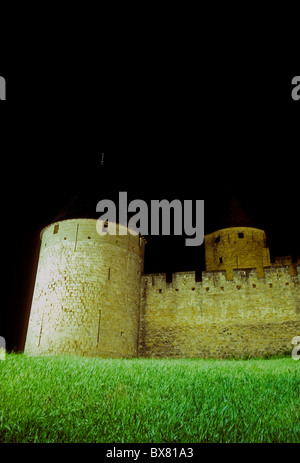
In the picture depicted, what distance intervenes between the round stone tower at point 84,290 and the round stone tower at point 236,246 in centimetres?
631

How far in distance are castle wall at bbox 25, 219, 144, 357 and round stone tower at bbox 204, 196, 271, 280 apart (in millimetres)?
6459

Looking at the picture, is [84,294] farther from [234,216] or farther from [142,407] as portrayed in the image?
[234,216]

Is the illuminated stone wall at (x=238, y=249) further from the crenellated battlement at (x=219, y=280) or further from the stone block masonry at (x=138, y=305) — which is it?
the stone block masonry at (x=138, y=305)

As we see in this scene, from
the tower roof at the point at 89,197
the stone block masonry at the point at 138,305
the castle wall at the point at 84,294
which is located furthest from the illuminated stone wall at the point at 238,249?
the tower roof at the point at 89,197

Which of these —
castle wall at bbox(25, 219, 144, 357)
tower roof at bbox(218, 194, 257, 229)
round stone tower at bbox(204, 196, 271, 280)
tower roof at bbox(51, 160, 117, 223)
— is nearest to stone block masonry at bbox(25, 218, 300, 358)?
castle wall at bbox(25, 219, 144, 357)

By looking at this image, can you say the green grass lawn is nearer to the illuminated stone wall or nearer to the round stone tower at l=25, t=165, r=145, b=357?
the round stone tower at l=25, t=165, r=145, b=357

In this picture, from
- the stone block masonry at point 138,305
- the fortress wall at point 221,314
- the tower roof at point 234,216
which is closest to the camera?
the stone block masonry at point 138,305

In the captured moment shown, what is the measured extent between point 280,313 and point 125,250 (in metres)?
6.53

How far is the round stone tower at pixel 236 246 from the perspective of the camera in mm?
18594

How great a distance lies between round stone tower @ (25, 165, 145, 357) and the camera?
39.5 feet

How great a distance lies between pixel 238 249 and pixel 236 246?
0.20 meters
